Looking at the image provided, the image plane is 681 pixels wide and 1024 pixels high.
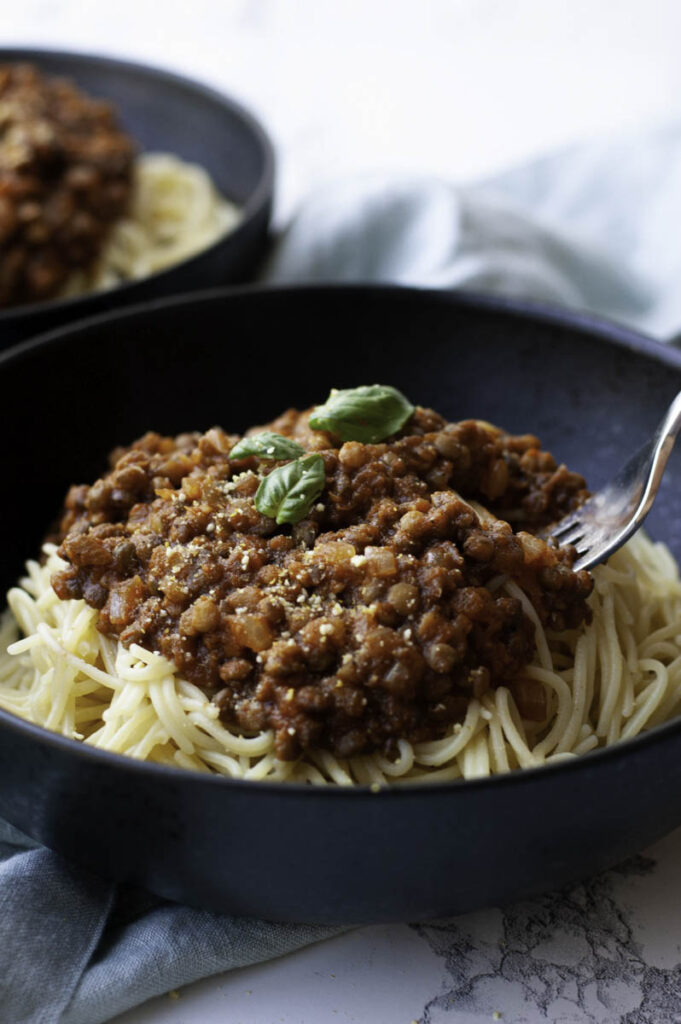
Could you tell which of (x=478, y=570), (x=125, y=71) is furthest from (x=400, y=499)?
(x=125, y=71)

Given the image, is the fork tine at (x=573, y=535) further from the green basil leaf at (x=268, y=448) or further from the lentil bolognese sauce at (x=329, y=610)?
the green basil leaf at (x=268, y=448)

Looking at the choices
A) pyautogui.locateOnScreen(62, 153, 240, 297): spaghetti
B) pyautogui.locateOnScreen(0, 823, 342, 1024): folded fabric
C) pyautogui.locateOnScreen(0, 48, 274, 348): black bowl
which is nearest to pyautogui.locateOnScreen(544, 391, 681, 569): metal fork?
pyautogui.locateOnScreen(0, 823, 342, 1024): folded fabric

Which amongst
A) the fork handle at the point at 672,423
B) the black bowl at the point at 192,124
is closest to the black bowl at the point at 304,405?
the fork handle at the point at 672,423

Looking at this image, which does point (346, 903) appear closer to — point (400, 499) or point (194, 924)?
point (194, 924)

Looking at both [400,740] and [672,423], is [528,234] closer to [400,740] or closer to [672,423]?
[672,423]

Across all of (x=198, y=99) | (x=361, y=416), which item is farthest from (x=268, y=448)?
(x=198, y=99)

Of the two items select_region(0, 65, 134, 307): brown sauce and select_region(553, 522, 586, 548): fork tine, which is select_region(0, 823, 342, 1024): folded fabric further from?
select_region(0, 65, 134, 307): brown sauce
